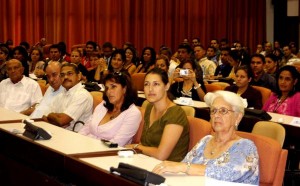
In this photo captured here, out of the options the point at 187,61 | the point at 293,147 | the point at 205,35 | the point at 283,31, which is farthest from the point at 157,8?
the point at 293,147

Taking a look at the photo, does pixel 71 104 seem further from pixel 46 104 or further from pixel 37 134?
pixel 37 134

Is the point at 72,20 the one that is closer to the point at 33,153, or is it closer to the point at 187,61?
the point at 187,61

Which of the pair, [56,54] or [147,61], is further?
[56,54]

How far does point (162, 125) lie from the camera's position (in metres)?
4.02

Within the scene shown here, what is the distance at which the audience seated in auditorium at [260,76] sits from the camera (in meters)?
7.32

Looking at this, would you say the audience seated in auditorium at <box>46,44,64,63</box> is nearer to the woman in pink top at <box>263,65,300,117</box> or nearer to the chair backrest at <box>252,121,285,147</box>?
the woman in pink top at <box>263,65,300,117</box>

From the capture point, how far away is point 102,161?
3.24 metres

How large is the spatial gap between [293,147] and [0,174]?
2.53 meters

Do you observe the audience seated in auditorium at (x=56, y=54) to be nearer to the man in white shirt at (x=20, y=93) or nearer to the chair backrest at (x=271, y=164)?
A: the man in white shirt at (x=20, y=93)

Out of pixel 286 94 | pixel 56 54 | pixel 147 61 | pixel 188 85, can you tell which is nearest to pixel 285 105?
pixel 286 94

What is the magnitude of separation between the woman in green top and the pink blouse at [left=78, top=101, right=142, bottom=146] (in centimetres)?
15

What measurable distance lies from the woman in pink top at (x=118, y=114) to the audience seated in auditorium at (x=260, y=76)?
9.81 feet

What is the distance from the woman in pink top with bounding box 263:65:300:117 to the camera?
5.64 m

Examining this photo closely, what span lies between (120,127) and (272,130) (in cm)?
124
